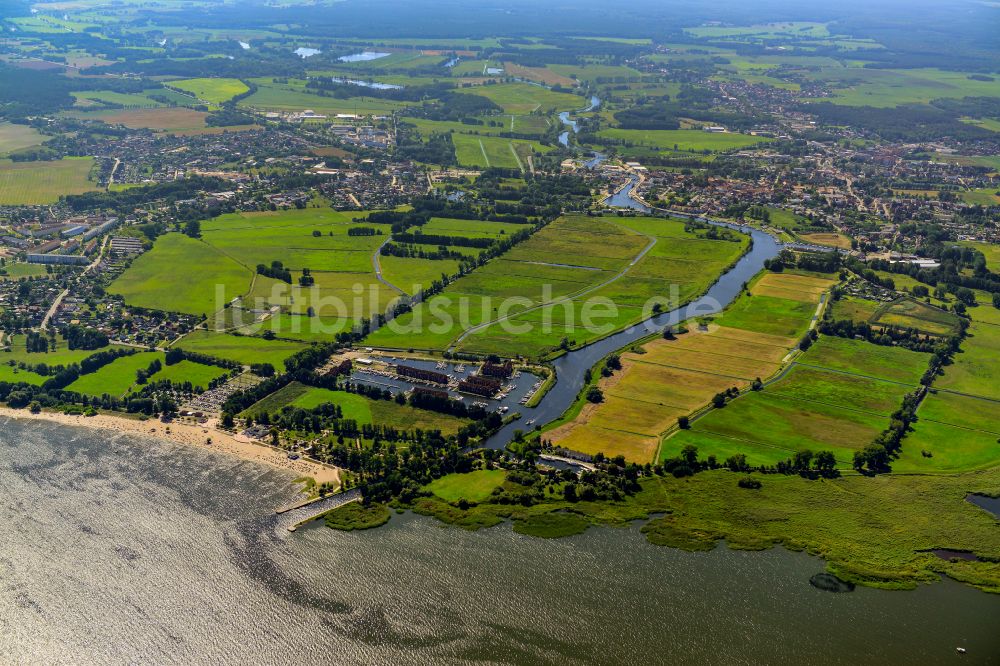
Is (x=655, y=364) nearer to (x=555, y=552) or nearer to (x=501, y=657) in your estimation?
(x=555, y=552)

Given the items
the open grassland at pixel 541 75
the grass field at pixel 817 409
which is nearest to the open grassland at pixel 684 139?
the open grassland at pixel 541 75

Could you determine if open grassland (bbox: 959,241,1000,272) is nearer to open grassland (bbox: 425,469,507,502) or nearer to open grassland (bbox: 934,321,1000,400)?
open grassland (bbox: 934,321,1000,400)

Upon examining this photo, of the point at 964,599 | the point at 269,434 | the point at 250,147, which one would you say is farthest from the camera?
the point at 250,147

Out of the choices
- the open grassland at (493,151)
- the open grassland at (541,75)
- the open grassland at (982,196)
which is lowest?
the open grassland at (982,196)

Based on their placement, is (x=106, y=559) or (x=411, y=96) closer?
(x=106, y=559)

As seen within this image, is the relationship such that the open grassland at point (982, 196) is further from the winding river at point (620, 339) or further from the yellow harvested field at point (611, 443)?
the yellow harvested field at point (611, 443)

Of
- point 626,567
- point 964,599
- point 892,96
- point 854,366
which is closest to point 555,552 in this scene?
point 626,567
